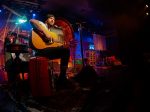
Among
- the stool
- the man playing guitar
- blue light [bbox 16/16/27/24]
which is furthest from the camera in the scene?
blue light [bbox 16/16/27/24]

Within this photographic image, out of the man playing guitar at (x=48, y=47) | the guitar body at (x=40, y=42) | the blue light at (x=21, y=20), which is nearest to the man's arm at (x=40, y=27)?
the man playing guitar at (x=48, y=47)

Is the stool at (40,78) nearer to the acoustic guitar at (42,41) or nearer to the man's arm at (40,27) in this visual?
the acoustic guitar at (42,41)

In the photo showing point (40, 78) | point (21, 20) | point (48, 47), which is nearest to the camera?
point (40, 78)

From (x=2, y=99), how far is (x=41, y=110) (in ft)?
3.70

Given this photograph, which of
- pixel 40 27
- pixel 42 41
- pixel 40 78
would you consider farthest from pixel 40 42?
pixel 40 78

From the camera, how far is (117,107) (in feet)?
7.25

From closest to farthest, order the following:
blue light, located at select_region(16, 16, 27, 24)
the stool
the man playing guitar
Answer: the stool
the man playing guitar
blue light, located at select_region(16, 16, 27, 24)

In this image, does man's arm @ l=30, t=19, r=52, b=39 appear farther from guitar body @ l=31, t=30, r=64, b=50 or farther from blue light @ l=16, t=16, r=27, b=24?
blue light @ l=16, t=16, r=27, b=24

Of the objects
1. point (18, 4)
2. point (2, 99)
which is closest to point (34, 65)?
point (2, 99)

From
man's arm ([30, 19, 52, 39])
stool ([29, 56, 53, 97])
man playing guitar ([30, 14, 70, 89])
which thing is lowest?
stool ([29, 56, 53, 97])

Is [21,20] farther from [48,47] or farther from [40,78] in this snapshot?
[40,78]

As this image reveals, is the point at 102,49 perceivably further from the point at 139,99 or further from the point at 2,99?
the point at 139,99

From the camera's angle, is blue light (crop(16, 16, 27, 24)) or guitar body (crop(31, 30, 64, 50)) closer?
guitar body (crop(31, 30, 64, 50))

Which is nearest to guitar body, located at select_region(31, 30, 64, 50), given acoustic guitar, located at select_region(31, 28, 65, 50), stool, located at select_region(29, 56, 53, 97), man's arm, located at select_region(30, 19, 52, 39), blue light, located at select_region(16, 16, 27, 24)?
acoustic guitar, located at select_region(31, 28, 65, 50)
